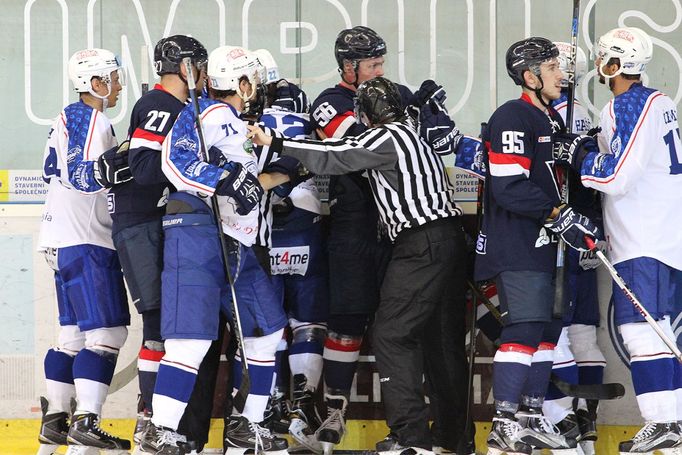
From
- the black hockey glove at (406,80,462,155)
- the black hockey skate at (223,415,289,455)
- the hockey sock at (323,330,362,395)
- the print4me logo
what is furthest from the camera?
the print4me logo

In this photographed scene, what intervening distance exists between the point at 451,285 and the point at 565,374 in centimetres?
A: 61

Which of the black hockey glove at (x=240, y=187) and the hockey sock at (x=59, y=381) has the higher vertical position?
the black hockey glove at (x=240, y=187)

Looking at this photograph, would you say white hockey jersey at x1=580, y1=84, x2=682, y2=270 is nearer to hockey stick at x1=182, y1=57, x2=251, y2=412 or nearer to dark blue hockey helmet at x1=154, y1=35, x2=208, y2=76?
hockey stick at x1=182, y1=57, x2=251, y2=412

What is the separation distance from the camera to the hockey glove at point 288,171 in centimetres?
450

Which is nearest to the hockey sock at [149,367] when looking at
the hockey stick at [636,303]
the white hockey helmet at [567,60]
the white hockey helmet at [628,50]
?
Result: the hockey stick at [636,303]

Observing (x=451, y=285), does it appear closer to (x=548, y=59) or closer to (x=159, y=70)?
(x=548, y=59)

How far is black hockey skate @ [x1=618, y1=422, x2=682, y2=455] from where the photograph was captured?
4230 mm

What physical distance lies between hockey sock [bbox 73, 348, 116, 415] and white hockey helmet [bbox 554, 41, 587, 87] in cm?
206

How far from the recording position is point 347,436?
5.05 m

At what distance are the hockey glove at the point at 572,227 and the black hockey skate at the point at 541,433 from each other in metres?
0.67

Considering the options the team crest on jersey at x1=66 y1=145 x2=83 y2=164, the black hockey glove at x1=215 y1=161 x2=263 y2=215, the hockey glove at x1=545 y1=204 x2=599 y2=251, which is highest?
the team crest on jersey at x1=66 y1=145 x2=83 y2=164

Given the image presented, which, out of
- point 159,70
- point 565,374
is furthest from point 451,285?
point 159,70

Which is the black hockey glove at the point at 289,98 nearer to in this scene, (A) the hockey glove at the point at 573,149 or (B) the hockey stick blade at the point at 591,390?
(A) the hockey glove at the point at 573,149

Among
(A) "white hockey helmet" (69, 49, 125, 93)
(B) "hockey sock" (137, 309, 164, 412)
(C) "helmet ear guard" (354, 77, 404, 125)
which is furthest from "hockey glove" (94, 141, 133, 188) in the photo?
(C) "helmet ear guard" (354, 77, 404, 125)
